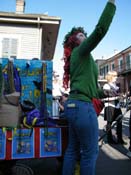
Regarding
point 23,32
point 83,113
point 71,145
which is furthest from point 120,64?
point 83,113

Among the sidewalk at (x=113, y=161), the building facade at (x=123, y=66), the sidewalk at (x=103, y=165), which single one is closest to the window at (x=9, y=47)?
the sidewalk at (x=113, y=161)

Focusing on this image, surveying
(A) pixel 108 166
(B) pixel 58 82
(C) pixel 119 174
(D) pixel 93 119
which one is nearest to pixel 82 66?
(D) pixel 93 119

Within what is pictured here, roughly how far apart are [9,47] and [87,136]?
393 inches

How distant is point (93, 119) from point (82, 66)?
48cm

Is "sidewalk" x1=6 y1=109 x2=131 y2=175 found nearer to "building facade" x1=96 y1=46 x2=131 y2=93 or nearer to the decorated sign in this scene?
the decorated sign

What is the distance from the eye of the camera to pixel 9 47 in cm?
1180

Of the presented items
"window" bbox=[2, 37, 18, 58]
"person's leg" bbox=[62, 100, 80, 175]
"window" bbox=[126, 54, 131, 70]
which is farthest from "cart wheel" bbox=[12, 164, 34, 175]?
"window" bbox=[126, 54, 131, 70]

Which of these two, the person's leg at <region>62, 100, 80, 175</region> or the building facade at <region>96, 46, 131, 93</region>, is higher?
the building facade at <region>96, 46, 131, 93</region>

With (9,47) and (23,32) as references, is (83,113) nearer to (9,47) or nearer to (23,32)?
Answer: (23,32)

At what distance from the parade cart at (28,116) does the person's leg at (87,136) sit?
717 mm

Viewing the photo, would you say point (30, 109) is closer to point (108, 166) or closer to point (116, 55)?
point (108, 166)

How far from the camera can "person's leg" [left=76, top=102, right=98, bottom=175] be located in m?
2.41

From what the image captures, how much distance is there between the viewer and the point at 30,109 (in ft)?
11.4

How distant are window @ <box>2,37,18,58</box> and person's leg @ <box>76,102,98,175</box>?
9.80m
